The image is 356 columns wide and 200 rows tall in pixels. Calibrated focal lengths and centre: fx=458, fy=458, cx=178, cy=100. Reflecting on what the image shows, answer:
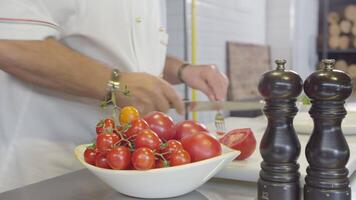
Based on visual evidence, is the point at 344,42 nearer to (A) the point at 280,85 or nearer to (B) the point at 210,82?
(B) the point at 210,82

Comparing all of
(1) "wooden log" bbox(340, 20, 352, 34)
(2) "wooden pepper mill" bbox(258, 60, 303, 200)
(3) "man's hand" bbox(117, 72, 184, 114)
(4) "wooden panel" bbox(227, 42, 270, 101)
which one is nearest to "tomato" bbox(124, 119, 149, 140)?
(2) "wooden pepper mill" bbox(258, 60, 303, 200)

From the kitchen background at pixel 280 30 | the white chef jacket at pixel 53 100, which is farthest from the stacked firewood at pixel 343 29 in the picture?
the white chef jacket at pixel 53 100

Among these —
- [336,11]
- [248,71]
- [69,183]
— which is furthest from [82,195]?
[336,11]

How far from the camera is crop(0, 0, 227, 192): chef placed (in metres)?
1.05

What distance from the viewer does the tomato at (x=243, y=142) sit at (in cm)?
80

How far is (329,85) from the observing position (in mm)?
578

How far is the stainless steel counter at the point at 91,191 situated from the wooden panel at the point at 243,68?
2002 mm

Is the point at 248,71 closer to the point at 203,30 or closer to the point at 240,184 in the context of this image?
the point at 203,30

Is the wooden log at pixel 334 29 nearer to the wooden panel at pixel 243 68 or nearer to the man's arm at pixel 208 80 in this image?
the wooden panel at pixel 243 68

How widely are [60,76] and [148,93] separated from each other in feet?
0.71

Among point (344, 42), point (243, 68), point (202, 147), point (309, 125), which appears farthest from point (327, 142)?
point (344, 42)

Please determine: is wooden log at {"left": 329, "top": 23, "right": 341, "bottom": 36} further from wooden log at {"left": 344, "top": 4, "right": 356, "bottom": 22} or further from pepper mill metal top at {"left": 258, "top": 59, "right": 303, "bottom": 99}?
pepper mill metal top at {"left": 258, "top": 59, "right": 303, "bottom": 99}

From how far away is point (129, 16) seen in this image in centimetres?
130

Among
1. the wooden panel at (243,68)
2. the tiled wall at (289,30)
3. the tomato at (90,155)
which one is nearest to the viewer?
the tomato at (90,155)
